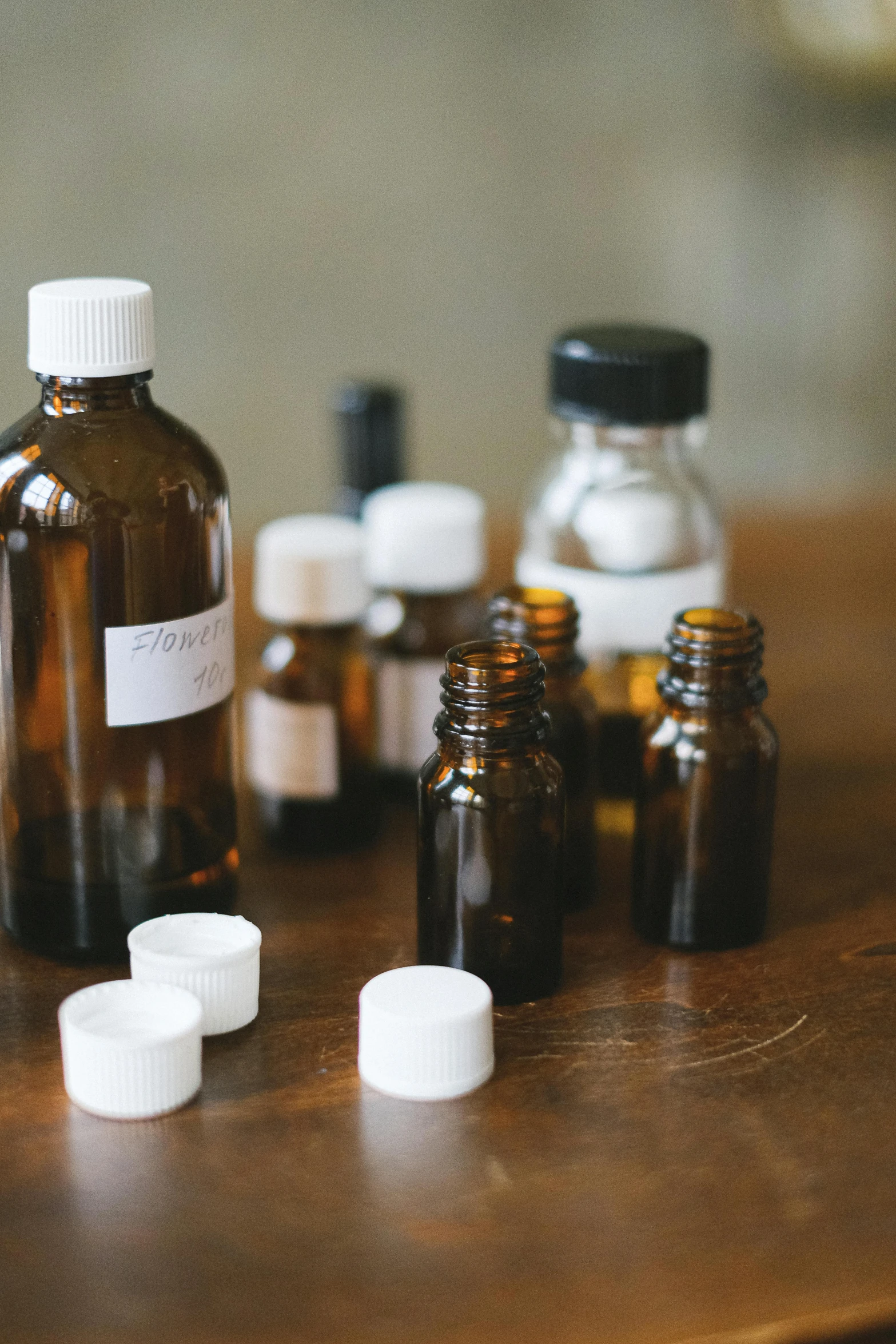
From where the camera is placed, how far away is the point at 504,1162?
1.64 feet

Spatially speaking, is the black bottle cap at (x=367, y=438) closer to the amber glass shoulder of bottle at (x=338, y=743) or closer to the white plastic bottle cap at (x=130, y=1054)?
the amber glass shoulder of bottle at (x=338, y=743)

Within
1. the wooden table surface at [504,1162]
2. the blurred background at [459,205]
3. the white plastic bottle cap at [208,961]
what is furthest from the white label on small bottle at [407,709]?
the blurred background at [459,205]

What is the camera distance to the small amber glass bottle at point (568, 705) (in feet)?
2.23

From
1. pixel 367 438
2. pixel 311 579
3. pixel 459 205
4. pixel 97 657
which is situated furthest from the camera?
pixel 459 205

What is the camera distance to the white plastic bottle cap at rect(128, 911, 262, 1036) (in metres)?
0.57

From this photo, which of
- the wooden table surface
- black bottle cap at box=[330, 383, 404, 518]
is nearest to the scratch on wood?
the wooden table surface

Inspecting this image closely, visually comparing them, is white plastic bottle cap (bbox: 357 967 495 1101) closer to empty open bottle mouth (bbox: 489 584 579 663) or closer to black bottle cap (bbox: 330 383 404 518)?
empty open bottle mouth (bbox: 489 584 579 663)

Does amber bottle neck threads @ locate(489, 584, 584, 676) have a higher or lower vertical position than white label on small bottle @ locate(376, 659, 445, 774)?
higher

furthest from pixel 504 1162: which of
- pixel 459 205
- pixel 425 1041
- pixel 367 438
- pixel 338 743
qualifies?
pixel 459 205

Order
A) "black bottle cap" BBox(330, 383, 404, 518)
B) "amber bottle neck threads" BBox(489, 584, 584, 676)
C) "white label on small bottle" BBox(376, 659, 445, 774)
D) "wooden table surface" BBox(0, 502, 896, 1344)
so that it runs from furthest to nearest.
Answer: "black bottle cap" BBox(330, 383, 404, 518) → "white label on small bottle" BBox(376, 659, 445, 774) → "amber bottle neck threads" BBox(489, 584, 584, 676) → "wooden table surface" BBox(0, 502, 896, 1344)

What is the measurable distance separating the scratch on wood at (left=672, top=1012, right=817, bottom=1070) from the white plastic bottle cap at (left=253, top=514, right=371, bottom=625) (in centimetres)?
31

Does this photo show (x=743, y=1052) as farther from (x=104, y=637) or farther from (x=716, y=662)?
(x=104, y=637)

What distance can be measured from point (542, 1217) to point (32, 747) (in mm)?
304

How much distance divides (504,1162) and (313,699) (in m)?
0.32
